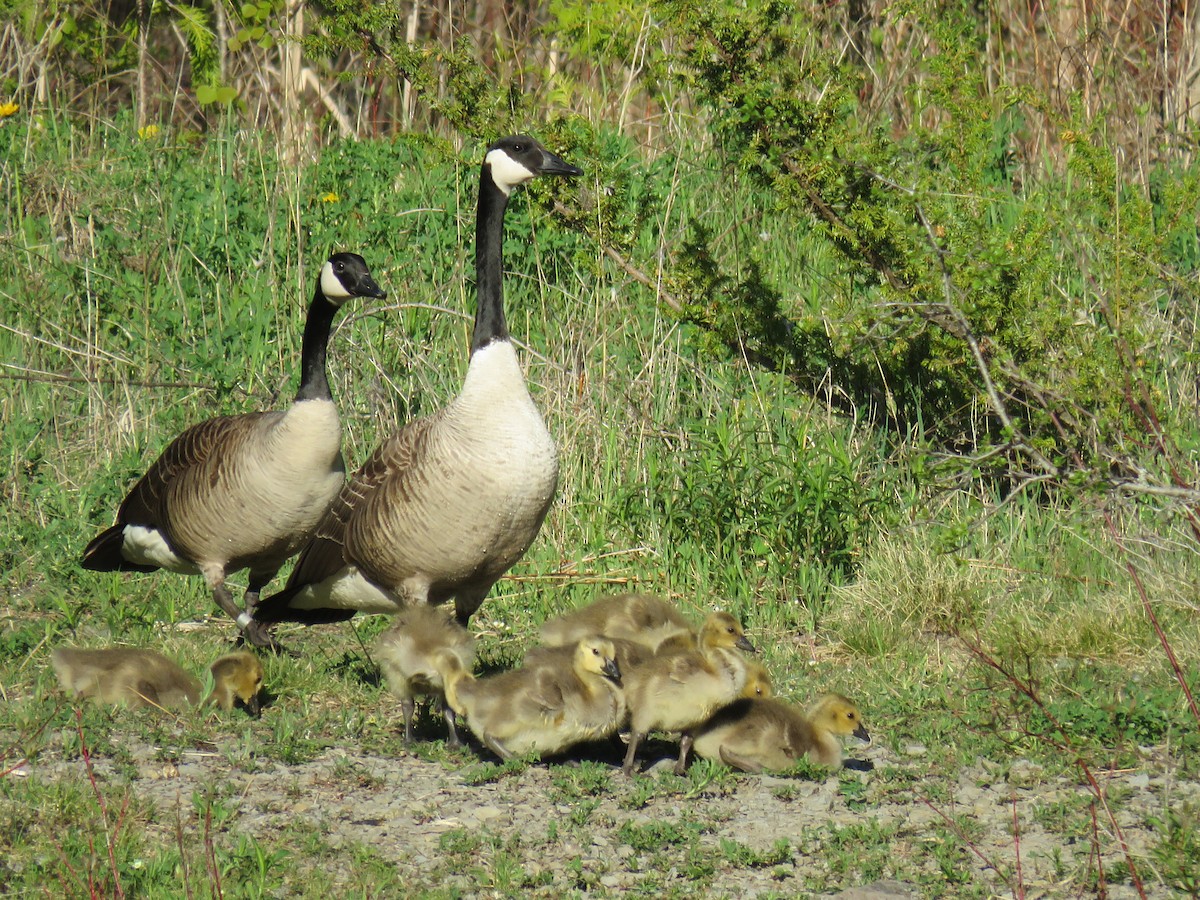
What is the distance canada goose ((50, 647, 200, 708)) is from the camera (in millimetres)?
5504

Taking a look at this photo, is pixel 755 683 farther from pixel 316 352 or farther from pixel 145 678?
pixel 316 352

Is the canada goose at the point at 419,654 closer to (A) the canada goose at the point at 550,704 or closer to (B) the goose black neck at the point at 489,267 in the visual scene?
(A) the canada goose at the point at 550,704

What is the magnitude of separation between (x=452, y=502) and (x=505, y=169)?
5.69 feet

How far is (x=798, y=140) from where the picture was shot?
718cm

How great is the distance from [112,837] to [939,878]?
2.41 m

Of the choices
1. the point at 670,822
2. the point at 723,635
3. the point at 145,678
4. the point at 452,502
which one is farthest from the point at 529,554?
the point at 670,822

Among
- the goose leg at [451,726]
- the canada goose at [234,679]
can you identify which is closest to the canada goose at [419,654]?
the goose leg at [451,726]

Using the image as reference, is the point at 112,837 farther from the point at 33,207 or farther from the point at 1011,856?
the point at 33,207

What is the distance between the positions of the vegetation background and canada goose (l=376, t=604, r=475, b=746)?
15.2 inches

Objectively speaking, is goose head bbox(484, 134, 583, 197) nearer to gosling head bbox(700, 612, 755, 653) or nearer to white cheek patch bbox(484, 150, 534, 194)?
white cheek patch bbox(484, 150, 534, 194)

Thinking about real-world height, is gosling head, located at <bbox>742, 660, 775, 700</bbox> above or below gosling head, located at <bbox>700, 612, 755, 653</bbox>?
below

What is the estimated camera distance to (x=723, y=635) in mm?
5371

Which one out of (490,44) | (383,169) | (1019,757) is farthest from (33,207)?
(1019,757)

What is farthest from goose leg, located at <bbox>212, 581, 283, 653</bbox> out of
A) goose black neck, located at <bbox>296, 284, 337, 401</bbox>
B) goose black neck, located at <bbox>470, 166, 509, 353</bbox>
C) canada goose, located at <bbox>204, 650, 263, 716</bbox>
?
goose black neck, located at <bbox>470, 166, 509, 353</bbox>
